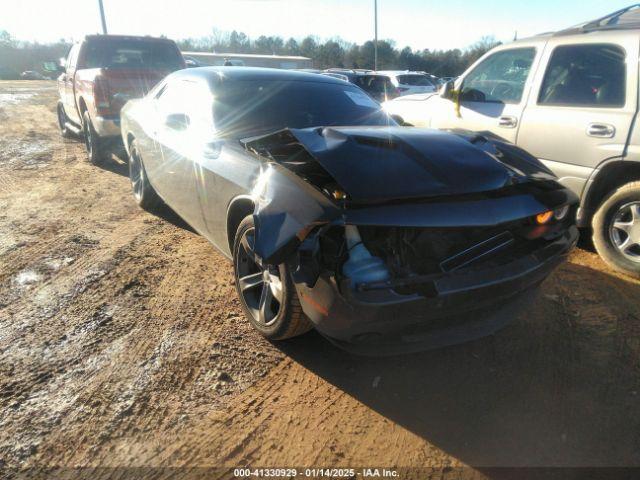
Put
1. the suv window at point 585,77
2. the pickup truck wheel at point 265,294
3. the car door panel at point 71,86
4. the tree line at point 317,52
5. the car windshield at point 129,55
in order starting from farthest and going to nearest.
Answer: the tree line at point 317,52
the car windshield at point 129,55
the car door panel at point 71,86
the suv window at point 585,77
the pickup truck wheel at point 265,294

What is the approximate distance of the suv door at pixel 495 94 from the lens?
4648 millimetres

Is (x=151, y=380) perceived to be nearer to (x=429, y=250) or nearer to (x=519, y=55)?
(x=429, y=250)

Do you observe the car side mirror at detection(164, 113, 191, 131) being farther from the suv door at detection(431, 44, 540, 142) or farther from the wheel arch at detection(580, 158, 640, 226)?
the wheel arch at detection(580, 158, 640, 226)

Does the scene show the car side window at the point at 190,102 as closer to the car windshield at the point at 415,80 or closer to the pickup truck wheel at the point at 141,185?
the pickup truck wheel at the point at 141,185

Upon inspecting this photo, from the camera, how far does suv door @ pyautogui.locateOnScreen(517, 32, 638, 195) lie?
3799 millimetres

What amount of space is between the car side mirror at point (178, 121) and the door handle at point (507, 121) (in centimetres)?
311

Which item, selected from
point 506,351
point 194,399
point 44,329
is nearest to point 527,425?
point 506,351

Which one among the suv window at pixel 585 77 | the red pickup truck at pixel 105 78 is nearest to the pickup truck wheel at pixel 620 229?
the suv window at pixel 585 77

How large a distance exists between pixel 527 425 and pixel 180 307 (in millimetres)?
2383

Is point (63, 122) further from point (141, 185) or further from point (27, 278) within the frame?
point (27, 278)

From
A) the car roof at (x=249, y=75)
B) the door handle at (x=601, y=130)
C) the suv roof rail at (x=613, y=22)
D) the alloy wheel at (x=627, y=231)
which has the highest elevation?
the suv roof rail at (x=613, y=22)

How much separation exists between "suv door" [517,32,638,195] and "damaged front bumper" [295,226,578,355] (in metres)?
1.87

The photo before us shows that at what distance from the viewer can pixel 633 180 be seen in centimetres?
386

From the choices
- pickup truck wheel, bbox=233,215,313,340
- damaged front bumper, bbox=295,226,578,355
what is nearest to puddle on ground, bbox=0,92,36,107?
pickup truck wheel, bbox=233,215,313,340
